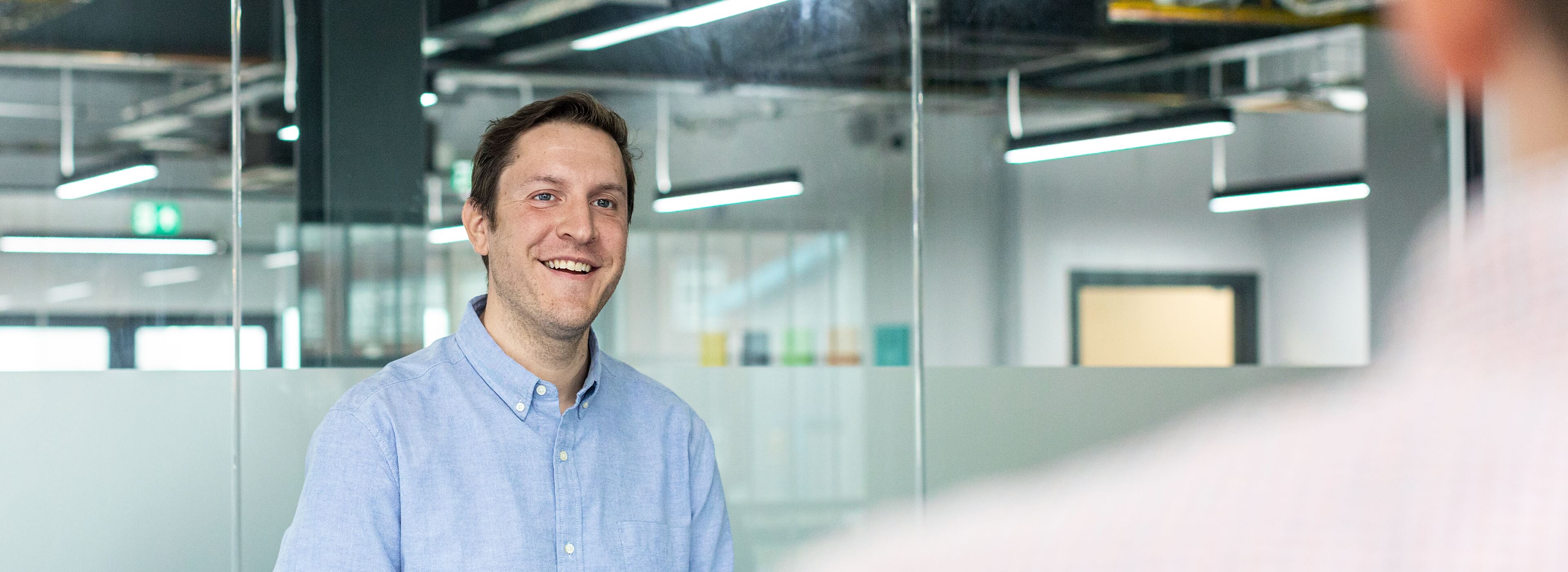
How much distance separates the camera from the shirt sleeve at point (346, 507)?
1685 mm

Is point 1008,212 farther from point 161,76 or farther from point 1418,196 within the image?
point 161,76

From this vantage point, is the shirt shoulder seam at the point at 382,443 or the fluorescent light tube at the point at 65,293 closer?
the shirt shoulder seam at the point at 382,443

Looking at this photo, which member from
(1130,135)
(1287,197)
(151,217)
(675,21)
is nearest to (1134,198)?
(1130,135)

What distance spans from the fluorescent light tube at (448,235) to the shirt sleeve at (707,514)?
104 centimetres

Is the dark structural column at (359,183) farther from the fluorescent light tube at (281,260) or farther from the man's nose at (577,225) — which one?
the man's nose at (577,225)

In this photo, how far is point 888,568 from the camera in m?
0.26

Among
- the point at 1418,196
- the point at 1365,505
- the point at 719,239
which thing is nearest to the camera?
the point at 1365,505

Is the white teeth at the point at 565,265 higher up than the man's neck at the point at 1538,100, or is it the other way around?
the white teeth at the point at 565,265

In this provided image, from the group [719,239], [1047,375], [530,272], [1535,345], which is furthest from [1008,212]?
[1535,345]

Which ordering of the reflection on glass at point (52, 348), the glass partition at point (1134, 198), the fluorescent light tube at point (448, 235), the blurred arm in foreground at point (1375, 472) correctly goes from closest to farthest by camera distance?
the blurred arm in foreground at point (1375, 472)
the reflection on glass at point (52, 348)
the fluorescent light tube at point (448, 235)
the glass partition at point (1134, 198)

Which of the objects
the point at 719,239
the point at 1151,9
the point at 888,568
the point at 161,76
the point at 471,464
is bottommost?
the point at 471,464

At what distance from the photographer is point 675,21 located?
332 cm

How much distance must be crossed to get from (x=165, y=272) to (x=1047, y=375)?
2035 mm

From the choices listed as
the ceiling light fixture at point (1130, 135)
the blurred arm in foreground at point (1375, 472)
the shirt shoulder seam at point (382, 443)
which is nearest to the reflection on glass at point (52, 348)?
the shirt shoulder seam at point (382, 443)
